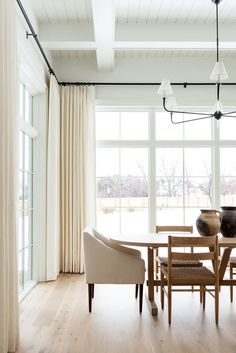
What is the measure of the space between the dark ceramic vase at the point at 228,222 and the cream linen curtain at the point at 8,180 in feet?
7.29

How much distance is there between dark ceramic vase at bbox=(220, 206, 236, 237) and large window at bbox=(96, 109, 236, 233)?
5.95ft

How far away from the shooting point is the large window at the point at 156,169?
17.6ft

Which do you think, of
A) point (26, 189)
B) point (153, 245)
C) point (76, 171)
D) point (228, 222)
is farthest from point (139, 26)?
point (153, 245)

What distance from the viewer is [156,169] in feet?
17.8

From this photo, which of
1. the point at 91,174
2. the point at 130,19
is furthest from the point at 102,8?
the point at 91,174

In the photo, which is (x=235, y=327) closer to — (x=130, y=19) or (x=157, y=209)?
(x=157, y=209)

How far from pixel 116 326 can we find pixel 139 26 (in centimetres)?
349

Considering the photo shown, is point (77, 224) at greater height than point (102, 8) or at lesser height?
lesser

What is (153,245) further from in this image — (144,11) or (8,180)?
(144,11)

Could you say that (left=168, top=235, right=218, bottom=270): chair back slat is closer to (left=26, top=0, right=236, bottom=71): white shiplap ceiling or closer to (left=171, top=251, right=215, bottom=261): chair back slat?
→ (left=171, top=251, right=215, bottom=261): chair back slat

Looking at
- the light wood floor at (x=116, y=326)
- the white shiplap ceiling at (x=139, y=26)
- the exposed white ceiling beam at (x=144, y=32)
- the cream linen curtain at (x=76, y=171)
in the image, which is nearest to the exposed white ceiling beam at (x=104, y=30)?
the white shiplap ceiling at (x=139, y=26)

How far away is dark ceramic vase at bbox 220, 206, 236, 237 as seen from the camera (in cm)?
351

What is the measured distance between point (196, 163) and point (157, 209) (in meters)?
1.01

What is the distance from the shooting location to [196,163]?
17.9 ft
